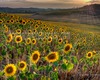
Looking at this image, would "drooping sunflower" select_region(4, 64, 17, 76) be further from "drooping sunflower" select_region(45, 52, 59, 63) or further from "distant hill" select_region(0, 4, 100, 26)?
"distant hill" select_region(0, 4, 100, 26)

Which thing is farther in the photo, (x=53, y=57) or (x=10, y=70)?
(x=53, y=57)

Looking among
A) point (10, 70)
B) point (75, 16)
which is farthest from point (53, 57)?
point (75, 16)

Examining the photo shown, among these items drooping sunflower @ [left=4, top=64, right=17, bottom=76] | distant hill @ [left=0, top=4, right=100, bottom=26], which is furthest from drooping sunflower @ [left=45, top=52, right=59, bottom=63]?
distant hill @ [left=0, top=4, right=100, bottom=26]

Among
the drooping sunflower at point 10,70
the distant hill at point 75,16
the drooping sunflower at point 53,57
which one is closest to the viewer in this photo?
the drooping sunflower at point 10,70

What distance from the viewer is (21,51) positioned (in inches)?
310

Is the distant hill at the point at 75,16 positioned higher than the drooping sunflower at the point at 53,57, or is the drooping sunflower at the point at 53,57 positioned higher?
the drooping sunflower at the point at 53,57

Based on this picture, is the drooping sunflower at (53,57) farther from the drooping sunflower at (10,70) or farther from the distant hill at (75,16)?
the distant hill at (75,16)

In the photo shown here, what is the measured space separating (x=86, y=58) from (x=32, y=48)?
230 cm

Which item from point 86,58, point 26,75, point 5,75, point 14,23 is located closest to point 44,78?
point 26,75

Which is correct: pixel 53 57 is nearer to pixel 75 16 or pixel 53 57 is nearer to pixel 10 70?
pixel 10 70

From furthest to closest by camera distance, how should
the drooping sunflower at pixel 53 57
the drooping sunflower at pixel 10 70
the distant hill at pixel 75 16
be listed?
the distant hill at pixel 75 16 → the drooping sunflower at pixel 53 57 → the drooping sunflower at pixel 10 70

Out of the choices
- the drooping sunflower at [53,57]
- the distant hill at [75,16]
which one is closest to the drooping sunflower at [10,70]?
the drooping sunflower at [53,57]

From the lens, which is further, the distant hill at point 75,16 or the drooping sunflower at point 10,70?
the distant hill at point 75,16

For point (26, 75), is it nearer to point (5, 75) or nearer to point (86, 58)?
point (5, 75)
